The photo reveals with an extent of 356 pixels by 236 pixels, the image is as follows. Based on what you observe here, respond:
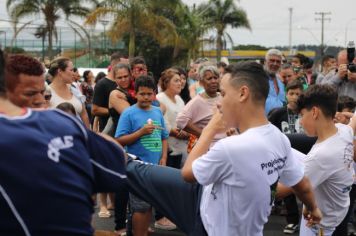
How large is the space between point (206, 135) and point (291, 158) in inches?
18.8

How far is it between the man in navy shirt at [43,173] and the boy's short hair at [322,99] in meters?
2.13

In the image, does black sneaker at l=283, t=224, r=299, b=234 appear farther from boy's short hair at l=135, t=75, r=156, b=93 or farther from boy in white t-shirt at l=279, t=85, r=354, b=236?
boy in white t-shirt at l=279, t=85, r=354, b=236

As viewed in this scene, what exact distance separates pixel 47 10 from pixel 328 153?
3929 cm

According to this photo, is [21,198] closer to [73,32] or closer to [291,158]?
[291,158]

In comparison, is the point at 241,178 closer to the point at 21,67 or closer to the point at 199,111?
Answer: the point at 21,67

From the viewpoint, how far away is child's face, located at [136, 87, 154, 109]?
20.4 ft

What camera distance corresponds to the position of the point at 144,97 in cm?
621

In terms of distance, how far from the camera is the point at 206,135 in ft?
10.6

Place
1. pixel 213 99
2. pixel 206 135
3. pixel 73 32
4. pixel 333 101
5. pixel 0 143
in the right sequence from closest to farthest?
pixel 0 143, pixel 206 135, pixel 333 101, pixel 213 99, pixel 73 32

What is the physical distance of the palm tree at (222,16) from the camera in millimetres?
49312

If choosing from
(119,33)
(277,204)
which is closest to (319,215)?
(277,204)

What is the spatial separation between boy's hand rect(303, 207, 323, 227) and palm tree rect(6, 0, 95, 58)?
38806 millimetres

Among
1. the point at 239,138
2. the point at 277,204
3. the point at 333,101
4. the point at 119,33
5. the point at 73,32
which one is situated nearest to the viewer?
the point at 239,138

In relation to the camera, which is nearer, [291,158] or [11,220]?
[11,220]
